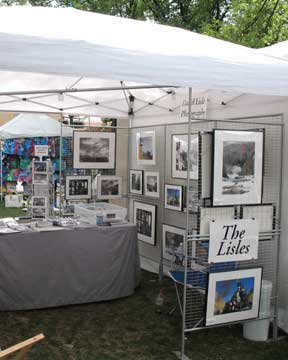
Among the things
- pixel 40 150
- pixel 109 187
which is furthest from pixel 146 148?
pixel 40 150

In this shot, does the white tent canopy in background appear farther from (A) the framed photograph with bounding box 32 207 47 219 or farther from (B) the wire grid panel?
(B) the wire grid panel

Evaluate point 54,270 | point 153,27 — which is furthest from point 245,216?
point 54,270

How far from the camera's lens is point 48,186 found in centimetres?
540

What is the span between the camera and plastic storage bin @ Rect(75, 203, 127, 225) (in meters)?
5.14

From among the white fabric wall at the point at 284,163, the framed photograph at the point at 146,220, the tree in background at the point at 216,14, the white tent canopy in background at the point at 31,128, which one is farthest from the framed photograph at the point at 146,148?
the tree in background at the point at 216,14

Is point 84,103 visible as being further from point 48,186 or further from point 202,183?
point 202,183

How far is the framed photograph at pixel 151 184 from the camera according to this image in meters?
6.00

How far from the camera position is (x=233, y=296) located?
379cm

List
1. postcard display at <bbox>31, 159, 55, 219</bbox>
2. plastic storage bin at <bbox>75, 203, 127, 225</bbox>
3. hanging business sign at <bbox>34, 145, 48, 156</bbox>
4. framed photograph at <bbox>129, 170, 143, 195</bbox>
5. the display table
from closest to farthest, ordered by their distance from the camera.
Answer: the display table
plastic storage bin at <bbox>75, 203, 127, 225</bbox>
postcard display at <bbox>31, 159, 55, 219</bbox>
hanging business sign at <bbox>34, 145, 48, 156</bbox>
framed photograph at <bbox>129, 170, 143, 195</bbox>

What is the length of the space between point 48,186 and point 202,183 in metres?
2.40

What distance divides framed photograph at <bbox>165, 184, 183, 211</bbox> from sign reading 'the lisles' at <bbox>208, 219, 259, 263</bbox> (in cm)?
177

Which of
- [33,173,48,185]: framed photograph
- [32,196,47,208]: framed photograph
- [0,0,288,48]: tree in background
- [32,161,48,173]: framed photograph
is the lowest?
[32,196,47,208]: framed photograph

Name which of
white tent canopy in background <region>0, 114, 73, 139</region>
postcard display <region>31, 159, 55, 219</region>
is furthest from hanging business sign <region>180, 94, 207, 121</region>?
white tent canopy in background <region>0, 114, 73, 139</region>

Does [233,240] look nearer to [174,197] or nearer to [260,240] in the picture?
[260,240]
